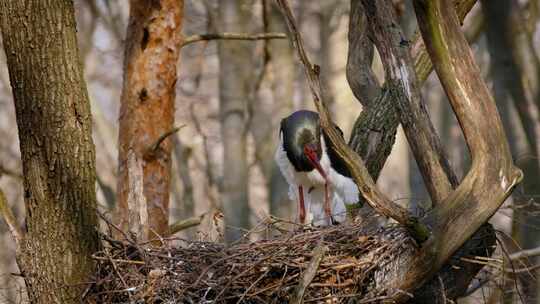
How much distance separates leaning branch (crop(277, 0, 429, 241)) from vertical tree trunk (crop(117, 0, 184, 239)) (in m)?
2.62

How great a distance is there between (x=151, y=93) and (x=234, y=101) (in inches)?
246

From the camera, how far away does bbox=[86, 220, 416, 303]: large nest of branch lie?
4.68 m

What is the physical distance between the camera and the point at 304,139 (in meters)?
6.42

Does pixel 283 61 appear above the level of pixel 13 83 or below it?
above

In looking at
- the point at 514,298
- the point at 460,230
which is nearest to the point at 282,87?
the point at 514,298

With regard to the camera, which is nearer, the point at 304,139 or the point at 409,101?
the point at 409,101

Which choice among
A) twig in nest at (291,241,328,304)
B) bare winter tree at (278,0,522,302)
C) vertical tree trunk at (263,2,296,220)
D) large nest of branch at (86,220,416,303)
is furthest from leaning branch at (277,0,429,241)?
vertical tree trunk at (263,2,296,220)

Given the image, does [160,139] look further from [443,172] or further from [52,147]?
[443,172]

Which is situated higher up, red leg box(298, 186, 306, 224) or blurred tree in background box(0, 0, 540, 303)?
blurred tree in background box(0, 0, 540, 303)

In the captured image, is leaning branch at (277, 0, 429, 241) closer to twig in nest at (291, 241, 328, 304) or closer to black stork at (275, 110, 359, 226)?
twig in nest at (291, 241, 328, 304)

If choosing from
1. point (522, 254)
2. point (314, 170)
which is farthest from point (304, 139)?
point (522, 254)

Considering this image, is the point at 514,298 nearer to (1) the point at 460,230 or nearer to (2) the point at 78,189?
(1) the point at 460,230

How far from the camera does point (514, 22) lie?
855 cm

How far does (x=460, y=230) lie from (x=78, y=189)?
1794mm
